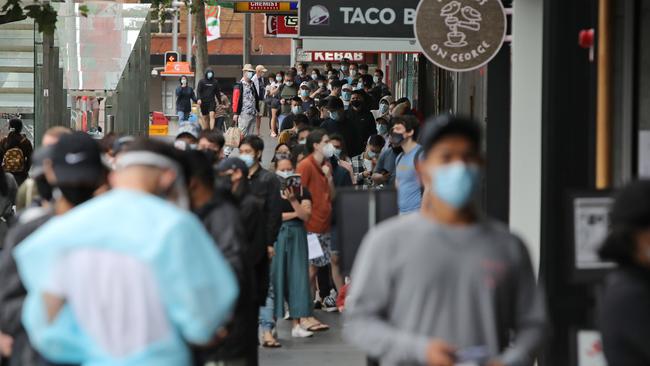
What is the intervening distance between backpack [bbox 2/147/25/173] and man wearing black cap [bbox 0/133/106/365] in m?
12.7

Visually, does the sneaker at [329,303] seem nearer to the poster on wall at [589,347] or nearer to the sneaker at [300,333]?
the sneaker at [300,333]

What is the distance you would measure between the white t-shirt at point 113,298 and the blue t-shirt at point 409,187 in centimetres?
955

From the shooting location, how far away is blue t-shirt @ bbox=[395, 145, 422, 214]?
1483cm

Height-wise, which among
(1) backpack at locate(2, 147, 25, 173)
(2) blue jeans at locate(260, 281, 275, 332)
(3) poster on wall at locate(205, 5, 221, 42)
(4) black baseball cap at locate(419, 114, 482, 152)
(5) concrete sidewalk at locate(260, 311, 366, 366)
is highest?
(3) poster on wall at locate(205, 5, 221, 42)

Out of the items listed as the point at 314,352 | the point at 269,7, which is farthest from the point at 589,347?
the point at 269,7

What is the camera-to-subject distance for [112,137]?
12617 millimetres

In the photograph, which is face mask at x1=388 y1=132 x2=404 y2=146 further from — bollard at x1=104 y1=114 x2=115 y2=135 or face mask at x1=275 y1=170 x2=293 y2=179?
bollard at x1=104 y1=114 x2=115 y2=135

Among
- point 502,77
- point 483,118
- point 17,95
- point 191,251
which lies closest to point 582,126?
point 191,251

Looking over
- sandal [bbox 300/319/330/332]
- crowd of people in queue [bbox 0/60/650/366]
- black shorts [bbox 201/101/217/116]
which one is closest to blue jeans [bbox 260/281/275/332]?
sandal [bbox 300/319/330/332]

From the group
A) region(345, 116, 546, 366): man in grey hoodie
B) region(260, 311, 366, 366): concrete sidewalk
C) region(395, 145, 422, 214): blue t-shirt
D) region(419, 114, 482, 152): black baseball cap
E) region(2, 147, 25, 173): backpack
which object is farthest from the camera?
region(2, 147, 25, 173): backpack

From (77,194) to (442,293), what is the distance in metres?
1.92

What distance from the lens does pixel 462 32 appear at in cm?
1312

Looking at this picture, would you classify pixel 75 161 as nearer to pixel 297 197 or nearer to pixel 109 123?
pixel 297 197

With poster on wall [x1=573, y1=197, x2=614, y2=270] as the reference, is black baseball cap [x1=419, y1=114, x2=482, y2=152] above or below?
above
